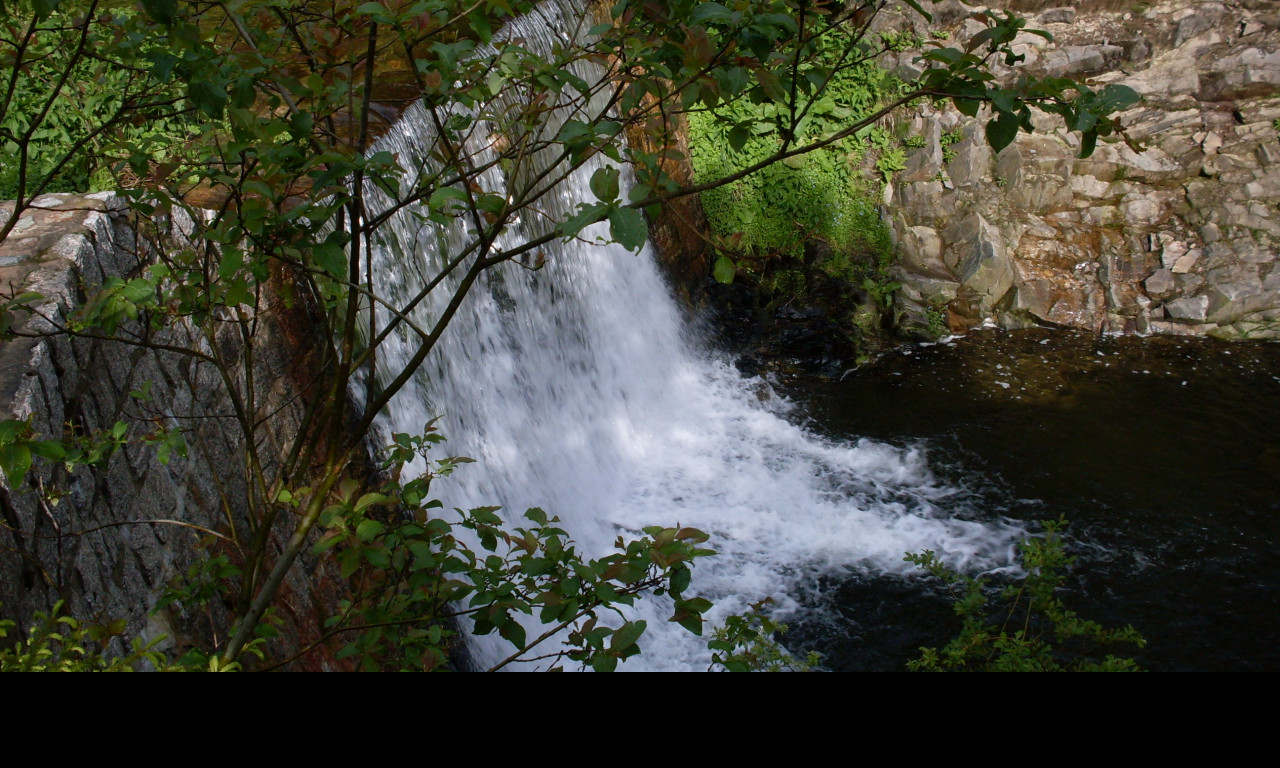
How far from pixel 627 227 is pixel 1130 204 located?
9.89m

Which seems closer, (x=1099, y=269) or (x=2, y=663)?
(x=2, y=663)

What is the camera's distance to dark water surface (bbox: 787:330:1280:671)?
16.7 feet

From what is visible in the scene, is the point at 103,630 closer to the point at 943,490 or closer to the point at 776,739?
the point at 776,739

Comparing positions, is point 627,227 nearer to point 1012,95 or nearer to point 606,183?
point 606,183

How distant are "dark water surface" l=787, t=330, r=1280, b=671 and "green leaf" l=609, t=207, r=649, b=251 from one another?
4050 mm

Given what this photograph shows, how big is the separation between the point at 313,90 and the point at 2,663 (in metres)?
1.34

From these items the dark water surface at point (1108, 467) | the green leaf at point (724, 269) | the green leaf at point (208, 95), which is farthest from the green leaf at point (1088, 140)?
the dark water surface at point (1108, 467)

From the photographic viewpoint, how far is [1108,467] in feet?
21.7

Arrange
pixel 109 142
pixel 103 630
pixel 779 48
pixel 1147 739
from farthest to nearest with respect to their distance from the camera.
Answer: pixel 109 142 < pixel 779 48 < pixel 103 630 < pixel 1147 739

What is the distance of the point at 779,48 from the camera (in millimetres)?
2164

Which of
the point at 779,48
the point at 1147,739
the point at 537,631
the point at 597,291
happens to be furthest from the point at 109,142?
the point at 597,291

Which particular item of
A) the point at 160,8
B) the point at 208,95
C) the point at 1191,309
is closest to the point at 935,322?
the point at 1191,309

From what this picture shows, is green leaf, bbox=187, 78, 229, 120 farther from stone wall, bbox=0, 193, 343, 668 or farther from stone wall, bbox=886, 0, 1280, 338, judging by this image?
stone wall, bbox=886, 0, 1280, 338

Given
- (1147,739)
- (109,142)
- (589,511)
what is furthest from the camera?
(589,511)
